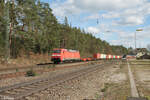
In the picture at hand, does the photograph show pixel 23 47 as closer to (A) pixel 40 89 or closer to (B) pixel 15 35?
(B) pixel 15 35

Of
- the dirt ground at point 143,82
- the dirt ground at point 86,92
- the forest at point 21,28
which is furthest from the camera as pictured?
the forest at point 21,28

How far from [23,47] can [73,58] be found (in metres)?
12.6

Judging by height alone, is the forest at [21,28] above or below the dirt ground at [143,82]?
above

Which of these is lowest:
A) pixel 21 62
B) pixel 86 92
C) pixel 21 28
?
pixel 86 92

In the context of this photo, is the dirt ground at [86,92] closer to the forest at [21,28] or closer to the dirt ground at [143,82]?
the dirt ground at [143,82]

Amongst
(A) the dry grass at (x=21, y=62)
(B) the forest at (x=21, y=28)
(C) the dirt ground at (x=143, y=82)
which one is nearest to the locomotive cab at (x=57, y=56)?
(A) the dry grass at (x=21, y=62)

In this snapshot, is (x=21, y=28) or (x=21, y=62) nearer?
(x=21, y=62)

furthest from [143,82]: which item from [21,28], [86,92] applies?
[21,28]

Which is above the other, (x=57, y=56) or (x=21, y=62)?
(x=57, y=56)

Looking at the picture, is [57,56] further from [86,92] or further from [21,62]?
[86,92]

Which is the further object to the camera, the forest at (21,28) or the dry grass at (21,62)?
the forest at (21,28)

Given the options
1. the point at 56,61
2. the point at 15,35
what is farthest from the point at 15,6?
the point at 56,61

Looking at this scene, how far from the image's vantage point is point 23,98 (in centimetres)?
727

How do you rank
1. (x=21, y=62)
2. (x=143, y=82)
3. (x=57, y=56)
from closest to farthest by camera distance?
(x=143, y=82) < (x=57, y=56) < (x=21, y=62)
